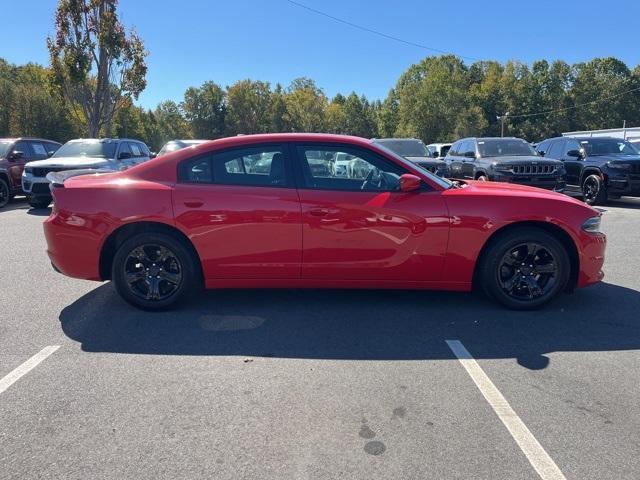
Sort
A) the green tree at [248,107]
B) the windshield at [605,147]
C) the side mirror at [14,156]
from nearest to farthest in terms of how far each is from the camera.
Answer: the side mirror at [14,156] → the windshield at [605,147] → the green tree at [248,107]

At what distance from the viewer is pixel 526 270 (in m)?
4.76

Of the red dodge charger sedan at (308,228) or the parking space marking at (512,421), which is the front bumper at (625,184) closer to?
the red dodge charger sedan at (308,228)

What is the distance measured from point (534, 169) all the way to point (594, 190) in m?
2.48

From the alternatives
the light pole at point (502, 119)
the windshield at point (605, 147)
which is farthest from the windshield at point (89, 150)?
the light pole at point (502, 119)

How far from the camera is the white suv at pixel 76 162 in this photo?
11548mm

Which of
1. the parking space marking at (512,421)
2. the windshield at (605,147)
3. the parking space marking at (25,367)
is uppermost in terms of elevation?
the windshield at (605,147)

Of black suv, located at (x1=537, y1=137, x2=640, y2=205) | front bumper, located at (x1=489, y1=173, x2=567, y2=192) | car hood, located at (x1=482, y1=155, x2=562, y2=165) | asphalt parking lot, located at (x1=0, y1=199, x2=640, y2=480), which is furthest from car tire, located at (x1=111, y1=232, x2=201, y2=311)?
black suv, located at (x1=537, y1=137, x2=640, y2=205)

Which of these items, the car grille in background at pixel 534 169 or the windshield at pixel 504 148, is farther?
the windshield at pixel 504 148

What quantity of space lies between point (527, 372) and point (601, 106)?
3161 inches

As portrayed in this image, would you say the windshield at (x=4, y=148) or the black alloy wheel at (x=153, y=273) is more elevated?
the windshield at (x=4, y=148)

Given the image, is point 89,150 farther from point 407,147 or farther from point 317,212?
point 317,212

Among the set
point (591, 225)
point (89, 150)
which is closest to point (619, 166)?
point (591, 225)

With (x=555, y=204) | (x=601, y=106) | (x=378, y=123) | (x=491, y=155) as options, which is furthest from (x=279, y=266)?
(x=378, y=123)

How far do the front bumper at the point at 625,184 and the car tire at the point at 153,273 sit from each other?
11.5 meters
